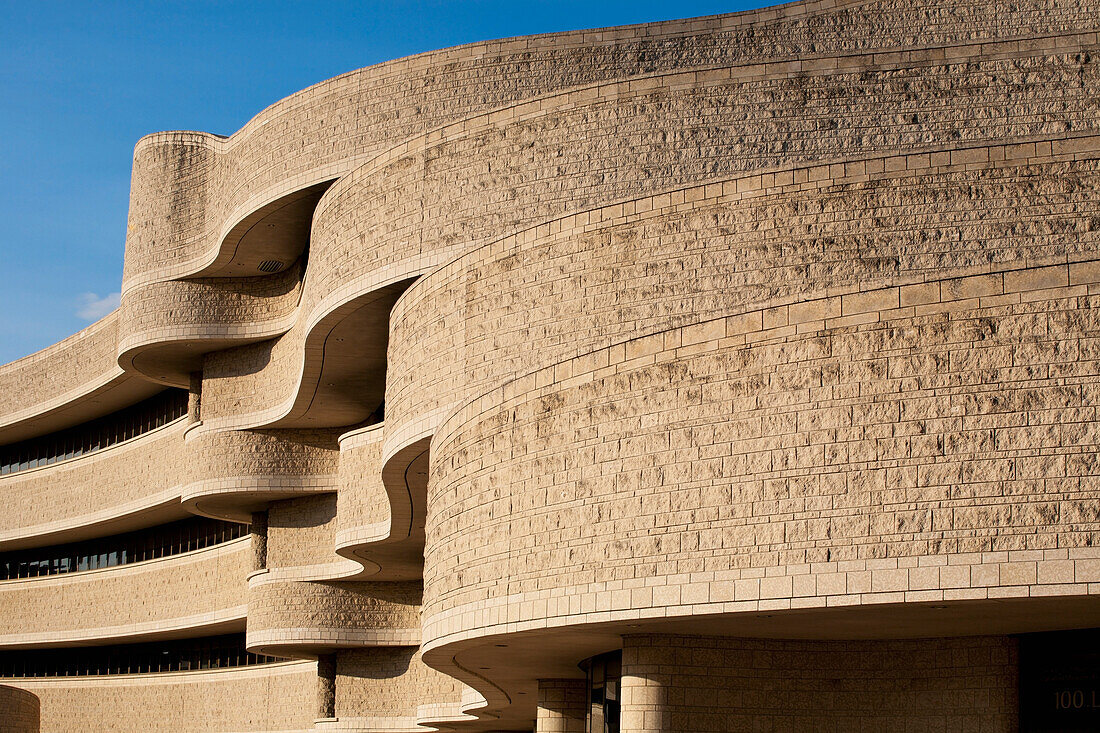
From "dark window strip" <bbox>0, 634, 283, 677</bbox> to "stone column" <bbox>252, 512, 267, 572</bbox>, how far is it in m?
4.00

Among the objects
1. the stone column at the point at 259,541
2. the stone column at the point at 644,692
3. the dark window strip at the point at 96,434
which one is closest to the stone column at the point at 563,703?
the stone column at the point at 644,692

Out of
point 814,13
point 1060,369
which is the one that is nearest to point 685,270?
point 1060,369

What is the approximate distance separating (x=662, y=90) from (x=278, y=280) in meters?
16.6

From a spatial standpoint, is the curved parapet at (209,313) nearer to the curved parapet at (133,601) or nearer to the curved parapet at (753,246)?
the curved parapet at (133,601)

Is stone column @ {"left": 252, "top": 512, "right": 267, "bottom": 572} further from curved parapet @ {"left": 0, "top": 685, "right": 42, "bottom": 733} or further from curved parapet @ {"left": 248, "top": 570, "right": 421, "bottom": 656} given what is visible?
curved parapet @ {"left": 0, "top": 685, "right": 42, "bottom": 733}

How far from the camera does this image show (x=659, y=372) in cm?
1356

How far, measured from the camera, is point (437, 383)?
20.3 meters

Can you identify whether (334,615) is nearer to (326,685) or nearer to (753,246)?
(326,685)

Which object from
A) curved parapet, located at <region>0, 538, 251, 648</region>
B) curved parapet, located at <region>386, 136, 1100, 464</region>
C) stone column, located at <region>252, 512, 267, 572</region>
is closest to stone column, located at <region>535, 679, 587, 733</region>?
curved parapet, located at <region>386, 136, 1100, 464</region>

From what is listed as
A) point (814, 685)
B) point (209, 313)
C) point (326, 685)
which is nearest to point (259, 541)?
point (326, 685)

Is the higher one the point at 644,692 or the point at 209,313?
the point at 209,313

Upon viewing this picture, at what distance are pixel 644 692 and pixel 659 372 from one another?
3748 millimetres

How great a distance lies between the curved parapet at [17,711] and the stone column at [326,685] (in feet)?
23.9

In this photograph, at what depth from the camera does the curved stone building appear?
38.1 ft
